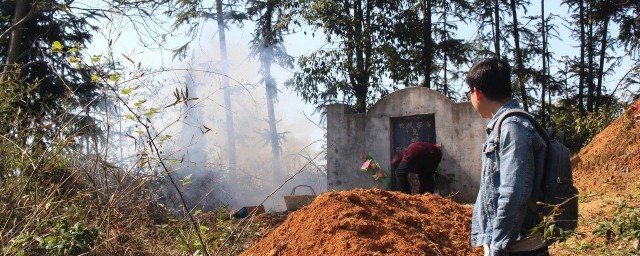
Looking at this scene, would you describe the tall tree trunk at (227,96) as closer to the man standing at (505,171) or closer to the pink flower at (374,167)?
the pink flower at (374,167)

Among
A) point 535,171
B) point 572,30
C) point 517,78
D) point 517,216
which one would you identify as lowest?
point 517,216

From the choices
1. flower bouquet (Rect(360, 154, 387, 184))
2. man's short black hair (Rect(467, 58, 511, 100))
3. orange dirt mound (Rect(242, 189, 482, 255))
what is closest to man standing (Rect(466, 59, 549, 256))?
man's short black hair (Rect(467, 58, 511, 100))

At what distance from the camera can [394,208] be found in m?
6.53

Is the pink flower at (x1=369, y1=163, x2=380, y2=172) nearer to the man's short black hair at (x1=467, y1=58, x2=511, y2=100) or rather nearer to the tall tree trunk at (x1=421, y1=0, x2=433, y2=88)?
the tall tree trunk at (x1=421, y1=0, x2=433, y2=88)

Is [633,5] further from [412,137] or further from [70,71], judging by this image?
[70,71]

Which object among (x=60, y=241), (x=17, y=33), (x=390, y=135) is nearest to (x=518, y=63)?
(x=390, y=135)

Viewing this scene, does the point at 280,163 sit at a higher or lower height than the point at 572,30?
lower

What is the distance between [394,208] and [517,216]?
3848 mm

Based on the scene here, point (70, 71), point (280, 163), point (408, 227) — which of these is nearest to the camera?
point (408, 227)

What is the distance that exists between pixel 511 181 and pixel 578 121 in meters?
15.8

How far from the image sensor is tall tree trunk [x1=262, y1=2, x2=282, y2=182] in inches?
901

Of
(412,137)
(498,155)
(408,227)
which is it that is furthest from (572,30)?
(498,155)

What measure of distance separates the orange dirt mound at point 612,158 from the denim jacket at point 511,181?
803cm

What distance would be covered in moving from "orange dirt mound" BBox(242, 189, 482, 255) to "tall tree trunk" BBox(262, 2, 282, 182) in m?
15.9
